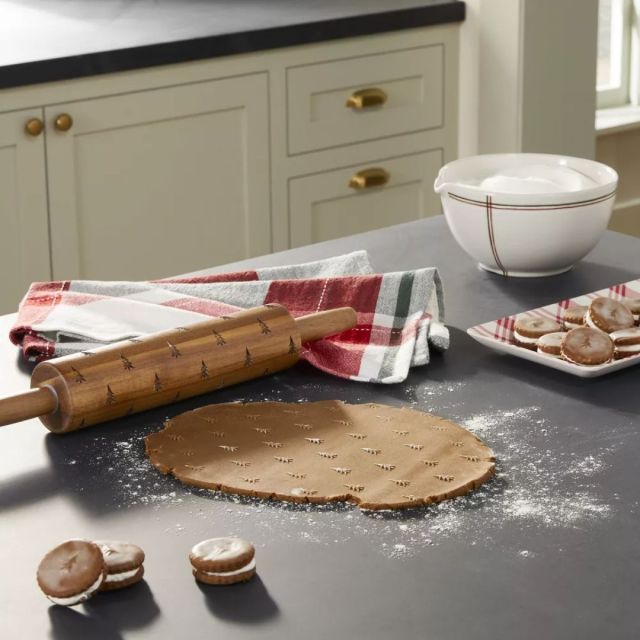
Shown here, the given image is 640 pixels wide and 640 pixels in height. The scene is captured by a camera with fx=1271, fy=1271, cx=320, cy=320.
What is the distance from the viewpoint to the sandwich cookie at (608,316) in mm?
1209

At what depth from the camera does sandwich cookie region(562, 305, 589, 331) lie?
1.24 m

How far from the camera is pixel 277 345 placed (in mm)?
1168

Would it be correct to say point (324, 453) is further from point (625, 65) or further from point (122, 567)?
point (625, 65)

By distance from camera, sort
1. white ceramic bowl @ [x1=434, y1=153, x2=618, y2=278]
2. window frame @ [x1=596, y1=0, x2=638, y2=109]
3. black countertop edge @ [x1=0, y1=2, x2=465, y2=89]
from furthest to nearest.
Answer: window frame @ [x1=596, y1=0, x2=638, y2=109]
black countertop edge @ [x1=0, y1=2, x2=465, y2=89]
white ceramic bowl @ [x1=434, y1=153, x2=618, y2=278]

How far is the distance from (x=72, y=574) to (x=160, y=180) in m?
1.81

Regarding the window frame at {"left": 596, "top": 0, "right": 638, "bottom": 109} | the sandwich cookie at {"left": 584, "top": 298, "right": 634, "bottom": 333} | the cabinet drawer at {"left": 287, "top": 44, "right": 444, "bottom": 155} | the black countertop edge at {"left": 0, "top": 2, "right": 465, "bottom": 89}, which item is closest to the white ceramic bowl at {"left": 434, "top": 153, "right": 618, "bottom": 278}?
the sandwich cookie at {"left": 584, "top": 298, "right": 634, "bottom": 333}

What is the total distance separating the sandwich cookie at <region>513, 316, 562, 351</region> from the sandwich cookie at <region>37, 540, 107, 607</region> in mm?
538

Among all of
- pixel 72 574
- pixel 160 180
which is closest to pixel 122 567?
pixel 72 574

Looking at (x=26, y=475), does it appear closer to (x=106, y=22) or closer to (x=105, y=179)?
(x=105, y=179)

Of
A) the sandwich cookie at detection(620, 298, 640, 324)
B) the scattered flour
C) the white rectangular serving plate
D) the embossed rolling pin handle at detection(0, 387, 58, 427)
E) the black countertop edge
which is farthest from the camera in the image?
the black countertop edge

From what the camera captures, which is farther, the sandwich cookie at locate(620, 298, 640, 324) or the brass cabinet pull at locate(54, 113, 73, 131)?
the brass cabinet pull at locate(54, 113, 73, 131)

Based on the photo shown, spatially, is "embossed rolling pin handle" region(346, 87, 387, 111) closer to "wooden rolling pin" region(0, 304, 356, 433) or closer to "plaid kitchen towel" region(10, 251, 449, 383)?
"plaid kitchen towel" region(10, 251, 449, 383)

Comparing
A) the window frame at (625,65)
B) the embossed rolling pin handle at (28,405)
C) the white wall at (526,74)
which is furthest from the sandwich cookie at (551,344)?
the window frame at (625,65)

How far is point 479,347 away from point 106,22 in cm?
168
